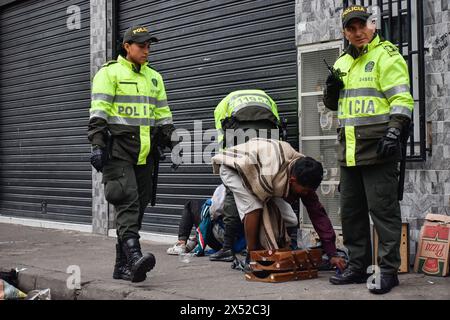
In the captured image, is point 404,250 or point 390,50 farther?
point 404,250

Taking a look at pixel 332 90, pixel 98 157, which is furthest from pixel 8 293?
pixel 332 90

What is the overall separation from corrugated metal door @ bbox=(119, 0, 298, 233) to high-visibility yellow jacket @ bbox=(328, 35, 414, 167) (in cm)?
212

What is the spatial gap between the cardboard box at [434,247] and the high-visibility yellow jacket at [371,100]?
3.24 feet

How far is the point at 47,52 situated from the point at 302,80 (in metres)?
5.68

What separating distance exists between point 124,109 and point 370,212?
2061 mm

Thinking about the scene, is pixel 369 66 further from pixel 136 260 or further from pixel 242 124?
pixel 136 260

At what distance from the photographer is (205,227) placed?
22.2ft

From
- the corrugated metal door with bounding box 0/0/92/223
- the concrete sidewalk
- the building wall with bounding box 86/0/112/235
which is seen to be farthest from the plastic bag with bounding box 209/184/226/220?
the corrugated metal door with bounding box 0/0/92/223

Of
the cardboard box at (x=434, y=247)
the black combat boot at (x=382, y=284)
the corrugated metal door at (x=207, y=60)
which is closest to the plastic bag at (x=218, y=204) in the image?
the corrugated metal door at (x=207, y=60)

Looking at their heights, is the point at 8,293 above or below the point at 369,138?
below

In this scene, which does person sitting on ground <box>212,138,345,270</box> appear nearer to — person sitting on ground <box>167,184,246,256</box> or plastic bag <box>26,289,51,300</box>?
person sitting on ground <box>167,184,246,256</box>

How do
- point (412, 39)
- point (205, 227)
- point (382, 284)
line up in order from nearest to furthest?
point (382, 284), point (412, 39), point (205, 227)

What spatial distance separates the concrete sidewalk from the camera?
15.1 feet

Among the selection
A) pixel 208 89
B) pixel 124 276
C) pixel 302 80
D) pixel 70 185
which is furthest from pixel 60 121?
pixel 124 276
